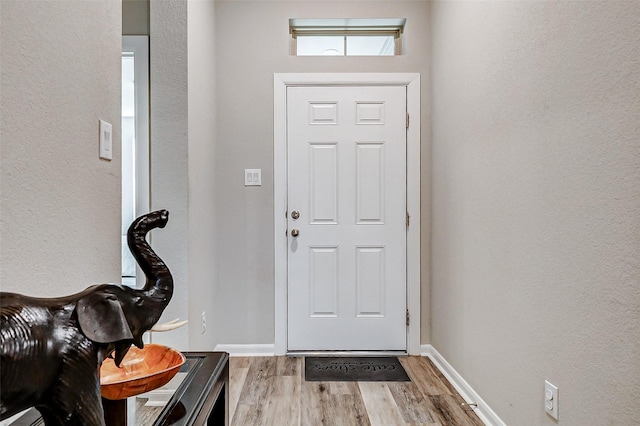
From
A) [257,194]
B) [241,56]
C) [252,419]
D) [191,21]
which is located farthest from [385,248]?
[191,21]

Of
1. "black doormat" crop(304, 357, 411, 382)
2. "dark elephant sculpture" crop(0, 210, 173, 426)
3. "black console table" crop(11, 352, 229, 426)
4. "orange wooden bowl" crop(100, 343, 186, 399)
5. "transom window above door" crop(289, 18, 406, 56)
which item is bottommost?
"black doormat" crop(304, 357, 411, 382)

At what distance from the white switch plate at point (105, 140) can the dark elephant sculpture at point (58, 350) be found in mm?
741

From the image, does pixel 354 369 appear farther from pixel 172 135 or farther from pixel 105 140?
pixel 105 140

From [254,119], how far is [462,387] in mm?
2211

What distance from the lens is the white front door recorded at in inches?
116

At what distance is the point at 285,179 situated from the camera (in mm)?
2945

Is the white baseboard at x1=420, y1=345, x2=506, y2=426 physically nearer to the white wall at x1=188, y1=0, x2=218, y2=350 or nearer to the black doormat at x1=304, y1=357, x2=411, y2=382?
the black doormat at x1=304, y1=357, x2=411, y2=382

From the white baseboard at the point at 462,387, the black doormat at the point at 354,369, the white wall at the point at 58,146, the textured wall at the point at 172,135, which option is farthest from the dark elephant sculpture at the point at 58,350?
the black doormat at the point at 354,369

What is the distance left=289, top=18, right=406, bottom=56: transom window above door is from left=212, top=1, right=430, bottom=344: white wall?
4.1 inches

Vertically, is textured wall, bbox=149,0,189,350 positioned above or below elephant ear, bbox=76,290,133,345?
above

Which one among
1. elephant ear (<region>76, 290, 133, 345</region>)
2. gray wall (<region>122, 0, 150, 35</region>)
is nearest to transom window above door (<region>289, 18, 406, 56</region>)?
gray wall (<region>122, 0, 150, 35</region>)

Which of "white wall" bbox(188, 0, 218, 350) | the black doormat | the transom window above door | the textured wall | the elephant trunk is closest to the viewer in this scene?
the elephant trunk

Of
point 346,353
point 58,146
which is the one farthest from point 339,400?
point 58,146

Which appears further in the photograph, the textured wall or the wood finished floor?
the textured wall
